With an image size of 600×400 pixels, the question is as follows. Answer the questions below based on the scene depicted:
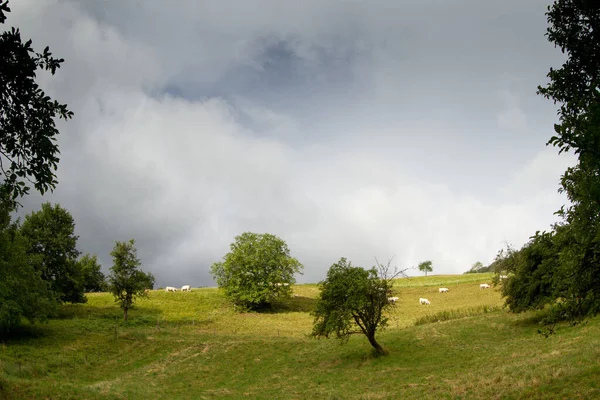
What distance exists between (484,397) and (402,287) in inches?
3278

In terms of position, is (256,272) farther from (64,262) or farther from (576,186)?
(576,186)

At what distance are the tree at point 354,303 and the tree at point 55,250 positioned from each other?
1541 inches

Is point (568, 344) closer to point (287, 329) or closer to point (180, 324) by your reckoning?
point (287, 329)

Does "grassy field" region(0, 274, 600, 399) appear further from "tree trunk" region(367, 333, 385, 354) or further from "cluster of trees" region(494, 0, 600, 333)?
"cluster of trees" region(494, 0, 600, 333)

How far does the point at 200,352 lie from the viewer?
138 feet

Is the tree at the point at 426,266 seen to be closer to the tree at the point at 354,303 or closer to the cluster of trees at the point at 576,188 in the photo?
the tree at the point at 354,303

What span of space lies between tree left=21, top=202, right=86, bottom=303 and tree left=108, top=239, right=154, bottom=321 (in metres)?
6.52

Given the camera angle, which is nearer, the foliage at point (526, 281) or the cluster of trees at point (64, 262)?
the foliage at point (526, 281)

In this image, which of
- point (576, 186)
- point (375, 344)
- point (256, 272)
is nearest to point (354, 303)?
point (375, 344)

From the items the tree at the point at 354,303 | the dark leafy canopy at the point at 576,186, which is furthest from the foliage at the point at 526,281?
the dark leafy canopy at the point at 576,186

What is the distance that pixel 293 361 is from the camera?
38.3m

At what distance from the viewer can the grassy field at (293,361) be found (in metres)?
22.7

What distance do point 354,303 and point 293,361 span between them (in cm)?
907

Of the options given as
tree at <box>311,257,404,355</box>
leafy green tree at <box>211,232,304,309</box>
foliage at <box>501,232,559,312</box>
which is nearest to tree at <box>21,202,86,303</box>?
leafy green tree at <box>211,232,304,309</box>
